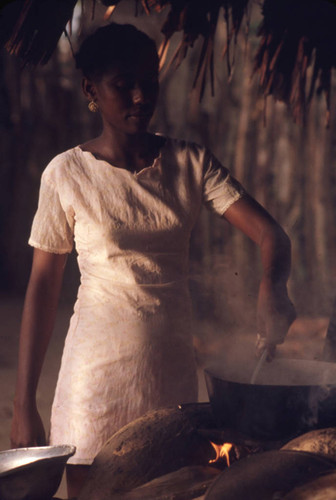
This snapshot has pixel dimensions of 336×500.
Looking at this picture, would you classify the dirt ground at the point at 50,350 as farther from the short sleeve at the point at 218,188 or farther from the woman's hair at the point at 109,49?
the woman's hair at the point at 109,49

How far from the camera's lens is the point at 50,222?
64.6 inches

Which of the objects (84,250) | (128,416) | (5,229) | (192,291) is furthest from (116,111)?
(5,229)

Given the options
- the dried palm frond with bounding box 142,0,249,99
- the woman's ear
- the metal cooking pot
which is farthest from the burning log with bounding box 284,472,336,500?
the dried palm frond with bounding box 142,0,249,99

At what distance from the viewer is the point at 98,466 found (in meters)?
1.51

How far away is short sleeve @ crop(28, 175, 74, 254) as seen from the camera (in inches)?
64.4

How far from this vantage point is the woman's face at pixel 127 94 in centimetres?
168

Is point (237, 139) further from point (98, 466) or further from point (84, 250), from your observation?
point (98, 466)

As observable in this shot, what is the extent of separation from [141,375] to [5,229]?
4.75 feet

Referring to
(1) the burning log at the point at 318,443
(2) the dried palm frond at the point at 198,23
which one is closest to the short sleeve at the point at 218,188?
(2) the dried palm frond at the point at 198,23

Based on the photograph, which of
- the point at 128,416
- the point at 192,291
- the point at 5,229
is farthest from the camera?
the point at 5,229

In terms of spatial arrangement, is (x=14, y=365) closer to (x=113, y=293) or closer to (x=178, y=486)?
(x=113, y=293)

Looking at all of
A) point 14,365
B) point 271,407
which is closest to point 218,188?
point 271,407

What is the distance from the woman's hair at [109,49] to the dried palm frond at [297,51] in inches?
26.0

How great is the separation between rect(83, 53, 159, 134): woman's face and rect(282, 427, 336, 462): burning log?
882 millimetres
